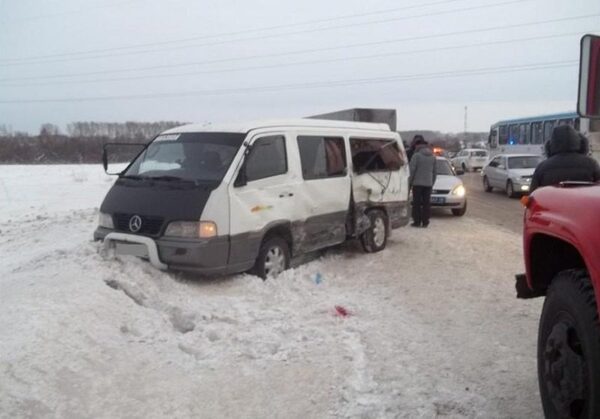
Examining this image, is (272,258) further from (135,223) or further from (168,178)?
(135,223)

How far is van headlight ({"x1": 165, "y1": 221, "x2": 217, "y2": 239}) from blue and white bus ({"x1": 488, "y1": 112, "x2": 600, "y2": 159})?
844 inches

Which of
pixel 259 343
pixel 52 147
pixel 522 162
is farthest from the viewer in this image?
pixel 52 147

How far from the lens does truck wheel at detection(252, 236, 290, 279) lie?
7.14m

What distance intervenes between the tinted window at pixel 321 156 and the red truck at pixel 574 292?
15.7 feet

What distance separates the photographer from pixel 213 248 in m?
6.46

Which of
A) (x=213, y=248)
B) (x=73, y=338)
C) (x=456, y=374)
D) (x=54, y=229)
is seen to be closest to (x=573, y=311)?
(x=456, y=374)

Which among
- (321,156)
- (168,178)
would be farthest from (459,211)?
(168,178)

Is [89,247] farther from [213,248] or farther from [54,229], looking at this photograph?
[54,229]

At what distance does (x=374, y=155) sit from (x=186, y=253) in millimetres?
4335

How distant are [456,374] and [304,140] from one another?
176 inches

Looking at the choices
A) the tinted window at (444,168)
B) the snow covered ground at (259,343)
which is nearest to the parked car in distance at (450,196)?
the tinted window at (444,168)

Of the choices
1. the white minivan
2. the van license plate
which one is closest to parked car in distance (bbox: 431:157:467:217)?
the white minivan

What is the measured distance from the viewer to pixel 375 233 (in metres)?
9.55

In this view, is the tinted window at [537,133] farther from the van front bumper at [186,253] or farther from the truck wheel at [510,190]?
the van front bumper at [186,253]
